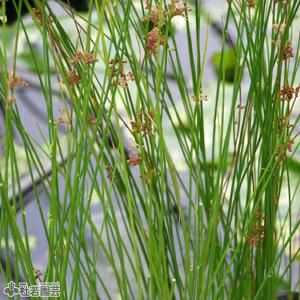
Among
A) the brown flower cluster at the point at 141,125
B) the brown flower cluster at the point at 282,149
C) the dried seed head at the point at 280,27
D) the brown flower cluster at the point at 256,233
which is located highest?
the dried seed head at the point at 280,27

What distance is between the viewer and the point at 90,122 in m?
0.75

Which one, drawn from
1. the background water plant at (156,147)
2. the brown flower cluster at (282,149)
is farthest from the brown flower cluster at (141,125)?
the brown flower cluster at (282,149)

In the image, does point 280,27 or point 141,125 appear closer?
point 280,27

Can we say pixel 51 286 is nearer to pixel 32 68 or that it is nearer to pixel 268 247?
pixel 268 247

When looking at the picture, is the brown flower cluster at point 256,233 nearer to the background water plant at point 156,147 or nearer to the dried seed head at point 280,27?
the background water plant at point 156,147

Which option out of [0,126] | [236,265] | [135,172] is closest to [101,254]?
[135,172]

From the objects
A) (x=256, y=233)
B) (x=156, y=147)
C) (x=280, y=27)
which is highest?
(x=280, y=27)

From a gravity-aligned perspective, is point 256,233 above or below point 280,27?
below

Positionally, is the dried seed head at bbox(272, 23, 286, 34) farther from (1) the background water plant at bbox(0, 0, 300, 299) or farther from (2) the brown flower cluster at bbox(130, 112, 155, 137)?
(2) the brown flower cluster at bbox(130, 112, 155, 137)

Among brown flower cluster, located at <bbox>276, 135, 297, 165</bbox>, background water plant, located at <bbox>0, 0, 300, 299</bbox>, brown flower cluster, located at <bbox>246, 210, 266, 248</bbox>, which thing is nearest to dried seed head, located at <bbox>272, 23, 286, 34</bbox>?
background water plant, located at <bbox>0, 0, 300, 299</bbox>

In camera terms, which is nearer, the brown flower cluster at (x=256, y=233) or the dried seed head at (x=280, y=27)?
the dried seed head at (x=280, y=27)

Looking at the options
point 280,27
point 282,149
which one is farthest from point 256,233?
point 280,27

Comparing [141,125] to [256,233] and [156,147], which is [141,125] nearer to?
[156,147]

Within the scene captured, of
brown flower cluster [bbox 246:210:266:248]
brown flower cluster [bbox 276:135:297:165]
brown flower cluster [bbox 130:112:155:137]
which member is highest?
brown flower cluster [bbox 130:112:155:137]
